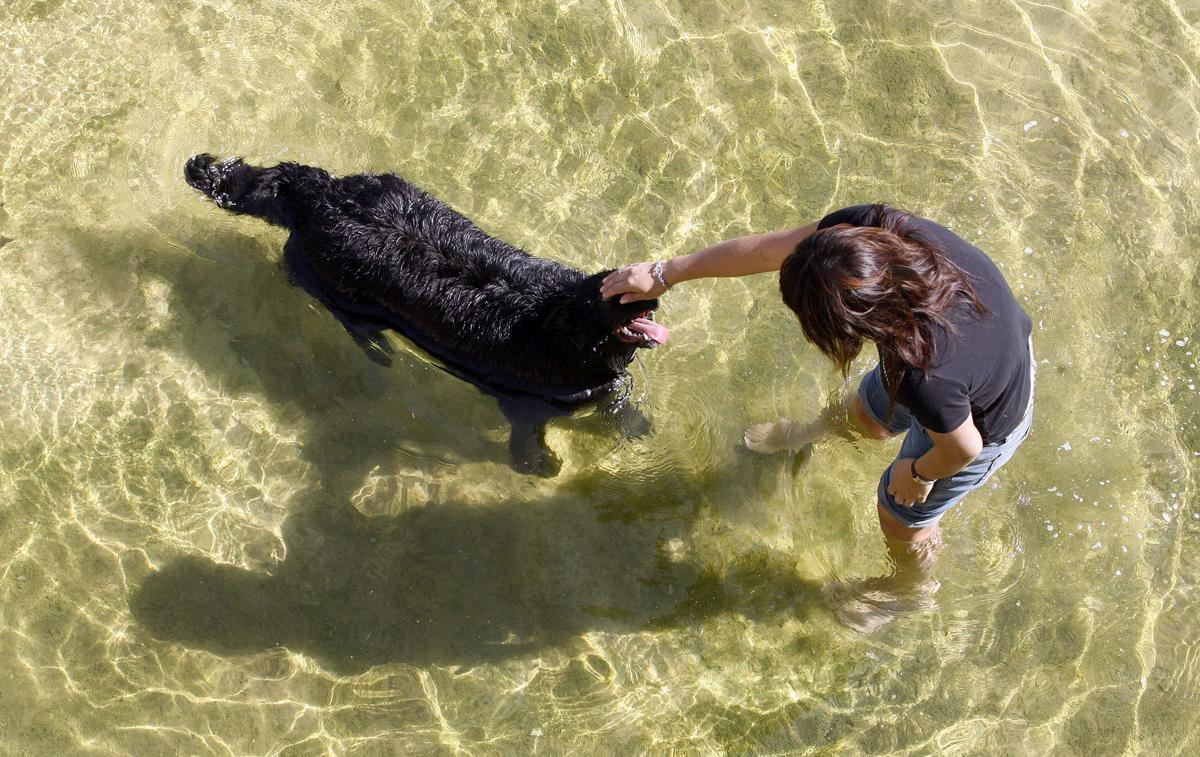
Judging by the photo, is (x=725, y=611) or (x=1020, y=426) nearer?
(x=1020, y=426)

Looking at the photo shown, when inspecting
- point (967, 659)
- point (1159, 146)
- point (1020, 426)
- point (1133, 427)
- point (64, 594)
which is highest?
point (1020, 426)

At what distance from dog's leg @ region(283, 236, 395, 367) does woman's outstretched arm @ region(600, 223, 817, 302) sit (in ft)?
6.52

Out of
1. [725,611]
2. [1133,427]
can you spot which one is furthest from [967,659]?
[1133,427]

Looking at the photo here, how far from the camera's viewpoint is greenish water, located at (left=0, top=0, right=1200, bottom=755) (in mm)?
4281

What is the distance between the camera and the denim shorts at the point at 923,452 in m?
Result: 3.23

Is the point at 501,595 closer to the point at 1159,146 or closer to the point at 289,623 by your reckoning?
the point at 289,623

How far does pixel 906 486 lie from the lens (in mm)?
3332

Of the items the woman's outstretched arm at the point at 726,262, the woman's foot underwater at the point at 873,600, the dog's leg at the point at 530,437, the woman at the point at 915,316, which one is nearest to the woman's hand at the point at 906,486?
the woman at the point at 915,316

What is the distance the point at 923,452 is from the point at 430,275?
2.47 metres

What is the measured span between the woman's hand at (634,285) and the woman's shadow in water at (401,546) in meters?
1.71

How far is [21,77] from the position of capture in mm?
5465

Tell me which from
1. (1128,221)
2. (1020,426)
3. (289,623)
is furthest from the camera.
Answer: (1128,221)

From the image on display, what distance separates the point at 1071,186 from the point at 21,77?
703cm

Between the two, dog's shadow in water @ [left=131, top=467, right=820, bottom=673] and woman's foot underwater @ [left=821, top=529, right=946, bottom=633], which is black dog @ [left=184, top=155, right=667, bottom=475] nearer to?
dog's shadow in water @ [left=131, top=467, right=820, bottom=673]
